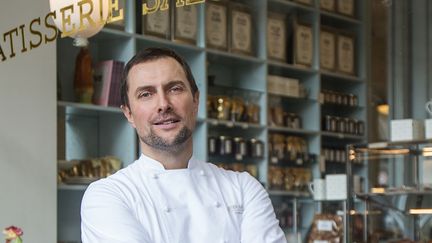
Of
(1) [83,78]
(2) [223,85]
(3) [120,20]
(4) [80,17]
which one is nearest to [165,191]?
(4) [80,17]

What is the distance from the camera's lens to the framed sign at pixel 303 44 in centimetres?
519

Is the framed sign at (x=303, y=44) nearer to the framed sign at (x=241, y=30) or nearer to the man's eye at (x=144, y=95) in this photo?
the framed sign at (x=241, y=30)

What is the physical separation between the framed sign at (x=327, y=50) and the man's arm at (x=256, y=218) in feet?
12.3

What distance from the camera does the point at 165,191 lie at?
4.84 ft

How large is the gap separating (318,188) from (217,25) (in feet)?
3.63

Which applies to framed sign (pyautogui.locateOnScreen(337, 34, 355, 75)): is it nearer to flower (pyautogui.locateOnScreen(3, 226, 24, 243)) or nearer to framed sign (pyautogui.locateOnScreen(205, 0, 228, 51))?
framed sign (pyautogui.locateOnScreen(205, 0, 228, 51))

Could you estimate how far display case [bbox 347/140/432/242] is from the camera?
413 centimetres

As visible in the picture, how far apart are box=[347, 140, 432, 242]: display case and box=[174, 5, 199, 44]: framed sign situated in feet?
3.10

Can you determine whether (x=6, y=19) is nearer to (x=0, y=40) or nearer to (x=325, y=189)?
(x=0, y=40)

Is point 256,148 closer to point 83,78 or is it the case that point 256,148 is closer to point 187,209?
point 83,78

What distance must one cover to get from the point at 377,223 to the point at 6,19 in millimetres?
2206

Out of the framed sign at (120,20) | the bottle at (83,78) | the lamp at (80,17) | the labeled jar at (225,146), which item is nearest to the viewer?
the lamp at (80,17)

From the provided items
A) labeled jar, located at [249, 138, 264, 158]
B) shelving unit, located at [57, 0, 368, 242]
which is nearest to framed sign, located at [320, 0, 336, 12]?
shelving unit, located at [57, 0, 368, 242]

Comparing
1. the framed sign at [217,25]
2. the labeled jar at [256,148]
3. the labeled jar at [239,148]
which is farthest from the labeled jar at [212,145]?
the framed sign at [217,25]
